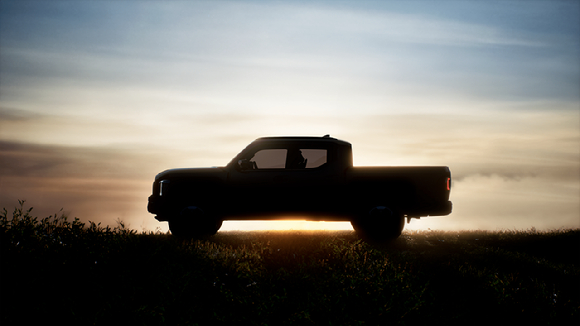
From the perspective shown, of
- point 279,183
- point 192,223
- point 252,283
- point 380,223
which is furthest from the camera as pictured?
point 192,223

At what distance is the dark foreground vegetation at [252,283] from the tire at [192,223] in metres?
0.25

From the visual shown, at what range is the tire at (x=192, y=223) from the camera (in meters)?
10.3

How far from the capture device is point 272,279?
27.4 feet

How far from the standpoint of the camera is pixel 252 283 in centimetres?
819

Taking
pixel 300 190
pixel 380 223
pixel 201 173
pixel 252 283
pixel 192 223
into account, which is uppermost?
pixel 201 173

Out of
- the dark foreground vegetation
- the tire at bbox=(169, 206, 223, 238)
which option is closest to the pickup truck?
the tire at bbox=(169, 206, 223, 238)

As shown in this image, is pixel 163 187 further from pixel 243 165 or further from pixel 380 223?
pixel 380 223

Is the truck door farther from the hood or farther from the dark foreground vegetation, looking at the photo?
the dark foreground vegetation

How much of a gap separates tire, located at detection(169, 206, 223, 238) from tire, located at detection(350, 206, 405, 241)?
323 cm

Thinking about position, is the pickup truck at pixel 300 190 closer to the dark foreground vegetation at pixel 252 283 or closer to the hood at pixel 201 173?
the hood at pixel 201 173

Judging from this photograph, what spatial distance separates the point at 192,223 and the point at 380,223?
13.5ft

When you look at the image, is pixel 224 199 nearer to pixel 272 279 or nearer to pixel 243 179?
pixel 243 179

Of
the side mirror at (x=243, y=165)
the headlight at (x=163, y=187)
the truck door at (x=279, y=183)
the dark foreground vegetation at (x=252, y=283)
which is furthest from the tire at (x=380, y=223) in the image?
the headlight at (x=163, y=187)

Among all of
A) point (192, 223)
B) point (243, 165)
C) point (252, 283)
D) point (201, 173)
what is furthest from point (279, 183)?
point (252, 283)
